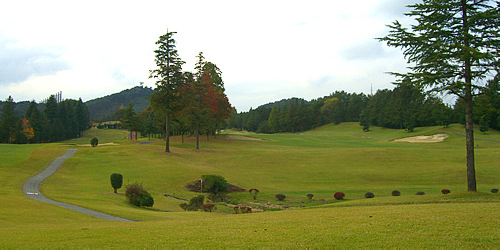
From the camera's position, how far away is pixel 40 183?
93.5 ft

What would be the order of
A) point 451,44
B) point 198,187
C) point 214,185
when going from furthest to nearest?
point 198,187
point 214,185
point 451,44

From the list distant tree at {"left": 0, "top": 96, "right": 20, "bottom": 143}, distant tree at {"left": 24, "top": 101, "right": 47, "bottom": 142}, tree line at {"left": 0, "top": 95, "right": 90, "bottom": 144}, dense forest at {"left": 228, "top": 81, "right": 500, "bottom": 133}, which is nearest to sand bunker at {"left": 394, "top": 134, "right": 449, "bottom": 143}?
dense forest at {"left": 228, "top": 81, "right": 500, "bottom": 133}


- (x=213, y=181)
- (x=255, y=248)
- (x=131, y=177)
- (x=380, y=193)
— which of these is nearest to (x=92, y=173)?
(x=131, y=177)

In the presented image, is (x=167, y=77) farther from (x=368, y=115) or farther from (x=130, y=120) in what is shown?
(x=368, y=115)

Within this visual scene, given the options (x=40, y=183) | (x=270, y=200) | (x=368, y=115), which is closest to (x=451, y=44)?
(x=270, y=200)

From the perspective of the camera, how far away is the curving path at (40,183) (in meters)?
17.7

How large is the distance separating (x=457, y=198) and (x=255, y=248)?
15466mm

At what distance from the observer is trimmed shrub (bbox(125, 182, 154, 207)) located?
23.5 meters

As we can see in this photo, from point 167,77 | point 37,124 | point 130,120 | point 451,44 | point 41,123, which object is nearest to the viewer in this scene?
point 451,44

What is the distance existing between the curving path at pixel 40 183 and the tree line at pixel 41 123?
47.1 m

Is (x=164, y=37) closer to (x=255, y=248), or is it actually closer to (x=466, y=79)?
(x=466, y=79)

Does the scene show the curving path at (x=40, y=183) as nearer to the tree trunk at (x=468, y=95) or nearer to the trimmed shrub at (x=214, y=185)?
the trimmed shrub at (x=214, y=185)

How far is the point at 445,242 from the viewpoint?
816 cm

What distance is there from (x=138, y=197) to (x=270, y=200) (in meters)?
10.3
